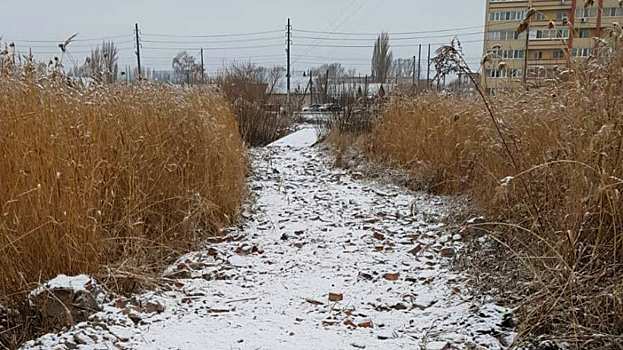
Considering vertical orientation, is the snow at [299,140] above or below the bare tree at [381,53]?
below

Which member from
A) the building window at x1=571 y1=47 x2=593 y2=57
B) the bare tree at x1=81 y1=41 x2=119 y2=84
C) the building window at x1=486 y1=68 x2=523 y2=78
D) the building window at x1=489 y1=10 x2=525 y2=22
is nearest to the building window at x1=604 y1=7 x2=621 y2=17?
the building window at x1=571 y1=47 x2=593 y2=57

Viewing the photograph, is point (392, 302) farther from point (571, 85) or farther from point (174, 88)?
point (174, 88)

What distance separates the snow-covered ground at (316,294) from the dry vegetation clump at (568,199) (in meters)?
0.29

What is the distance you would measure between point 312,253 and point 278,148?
5.87m

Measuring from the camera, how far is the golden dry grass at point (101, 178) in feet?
6.87

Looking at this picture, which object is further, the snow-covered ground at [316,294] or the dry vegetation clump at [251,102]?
the dry vegetation clump at [251,102]

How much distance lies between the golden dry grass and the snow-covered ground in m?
0.31

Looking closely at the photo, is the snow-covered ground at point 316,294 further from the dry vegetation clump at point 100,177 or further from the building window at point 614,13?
the building window at point 614,13

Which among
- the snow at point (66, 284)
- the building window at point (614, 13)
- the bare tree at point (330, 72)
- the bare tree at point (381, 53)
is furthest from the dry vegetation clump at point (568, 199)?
the bare tree at point (381, 53)

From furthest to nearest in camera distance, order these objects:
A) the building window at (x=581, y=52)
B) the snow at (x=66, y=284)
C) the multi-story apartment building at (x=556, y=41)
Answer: the building window at (x=581, y=52) < the multi-story apartment building at (x=556, y=41) < the snow at (x=66, y=284)

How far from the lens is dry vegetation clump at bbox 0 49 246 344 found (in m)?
2.09

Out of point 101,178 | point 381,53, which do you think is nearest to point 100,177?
point 101,178

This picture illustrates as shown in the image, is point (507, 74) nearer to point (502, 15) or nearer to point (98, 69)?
point (98, 69)

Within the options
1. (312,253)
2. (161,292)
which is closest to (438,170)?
(312,253)
